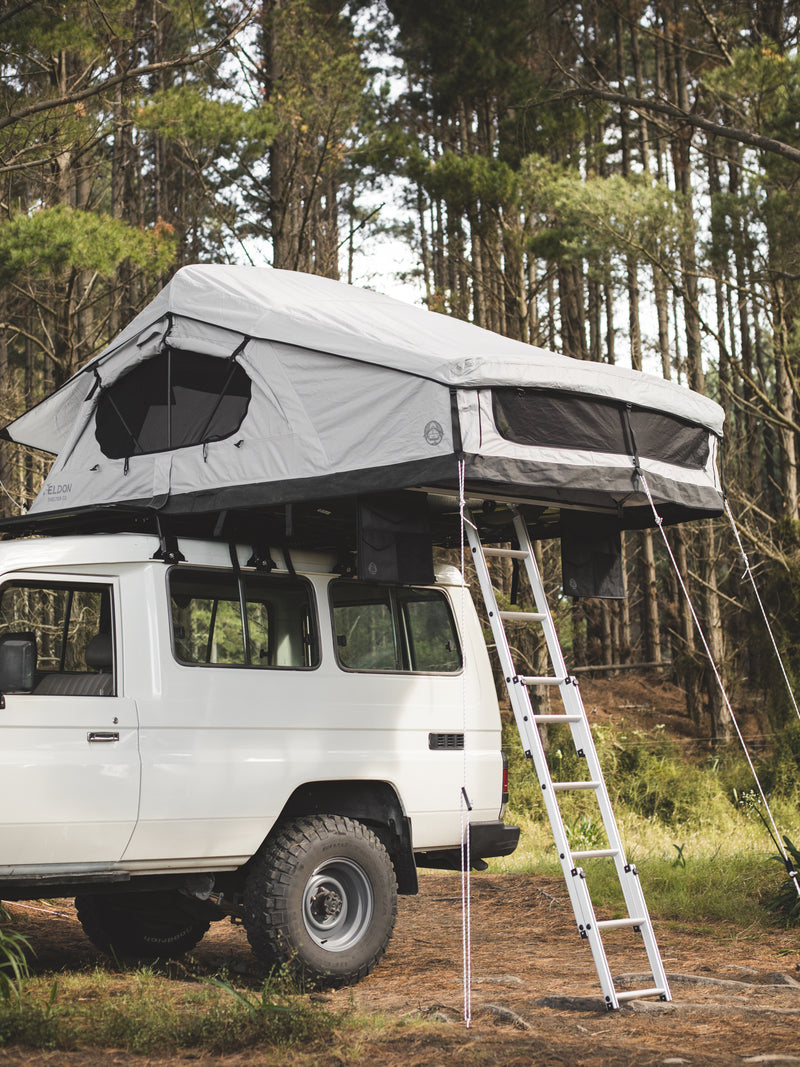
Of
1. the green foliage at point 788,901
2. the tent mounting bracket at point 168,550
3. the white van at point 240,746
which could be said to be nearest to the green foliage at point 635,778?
the green foliage at point 788,901

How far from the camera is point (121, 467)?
7.43 metres

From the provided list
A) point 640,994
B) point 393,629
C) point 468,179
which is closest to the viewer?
point 640,994

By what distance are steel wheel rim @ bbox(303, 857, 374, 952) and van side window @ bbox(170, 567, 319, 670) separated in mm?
1217

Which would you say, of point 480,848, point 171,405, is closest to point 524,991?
point 480,848

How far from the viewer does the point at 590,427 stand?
649 cm

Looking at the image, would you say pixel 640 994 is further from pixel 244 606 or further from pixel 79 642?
pixel 79 642

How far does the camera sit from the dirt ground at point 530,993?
490cm

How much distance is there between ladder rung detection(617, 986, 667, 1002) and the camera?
5.81 metres

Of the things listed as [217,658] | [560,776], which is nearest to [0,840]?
[217,658]

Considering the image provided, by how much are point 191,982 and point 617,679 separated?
1785 centimetres

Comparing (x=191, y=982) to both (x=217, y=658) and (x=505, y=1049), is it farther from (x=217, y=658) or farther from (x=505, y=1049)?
(x=505, y=1049)

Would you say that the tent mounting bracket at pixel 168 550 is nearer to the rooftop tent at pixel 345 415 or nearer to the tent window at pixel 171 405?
the rooftop tent at pixel 345 415

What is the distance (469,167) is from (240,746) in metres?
12.0

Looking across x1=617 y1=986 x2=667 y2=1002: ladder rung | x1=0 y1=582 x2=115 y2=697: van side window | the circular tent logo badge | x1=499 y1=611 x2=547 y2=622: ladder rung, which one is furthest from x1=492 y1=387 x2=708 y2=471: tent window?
x1=617 y1=986 x2=667 y2=1002: ladder rung
